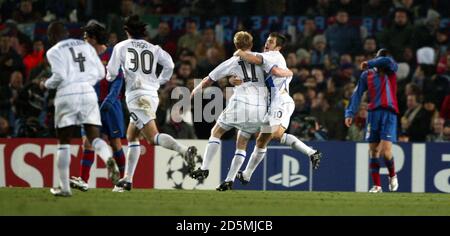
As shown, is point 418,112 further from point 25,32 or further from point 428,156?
A: point 25,32

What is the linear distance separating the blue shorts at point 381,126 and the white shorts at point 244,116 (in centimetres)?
249

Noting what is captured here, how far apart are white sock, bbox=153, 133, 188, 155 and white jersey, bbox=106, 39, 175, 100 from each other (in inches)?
25.4

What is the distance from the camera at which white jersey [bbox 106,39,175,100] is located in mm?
15258

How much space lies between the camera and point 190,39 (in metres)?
23.9

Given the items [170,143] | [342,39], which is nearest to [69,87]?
[170,143]

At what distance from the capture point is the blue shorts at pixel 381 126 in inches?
711

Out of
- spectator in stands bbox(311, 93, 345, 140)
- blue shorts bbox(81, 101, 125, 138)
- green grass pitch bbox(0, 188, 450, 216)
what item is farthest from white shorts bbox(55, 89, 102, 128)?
spectator in stands bbox(311, 93, 345, 140)

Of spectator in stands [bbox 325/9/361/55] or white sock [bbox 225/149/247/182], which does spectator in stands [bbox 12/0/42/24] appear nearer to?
spectator in stands [bbox 325/9/361/55]

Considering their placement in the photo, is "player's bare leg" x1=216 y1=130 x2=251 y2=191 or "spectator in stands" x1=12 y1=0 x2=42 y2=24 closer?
"player's bare leg" x1=216 y1=130 x2=251 y2=191

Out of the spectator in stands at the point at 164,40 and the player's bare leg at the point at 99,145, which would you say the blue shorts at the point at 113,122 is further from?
the spectator in stands at the point at 164,40

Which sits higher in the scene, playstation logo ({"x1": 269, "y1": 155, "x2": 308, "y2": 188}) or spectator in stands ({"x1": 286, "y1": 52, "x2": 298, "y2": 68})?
spectator in stands ({"x1": 286, "y1": 52, "x2": 298, "y2": 68})

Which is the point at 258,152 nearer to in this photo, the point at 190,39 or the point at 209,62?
the point at 209,62

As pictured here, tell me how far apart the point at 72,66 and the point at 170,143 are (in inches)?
75.1

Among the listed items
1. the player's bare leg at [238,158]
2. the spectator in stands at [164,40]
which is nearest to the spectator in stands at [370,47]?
the spectator in stands at [164,40]
